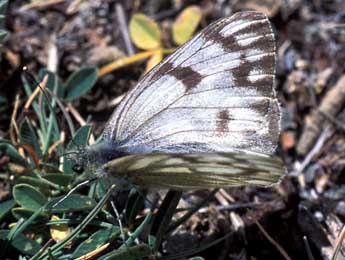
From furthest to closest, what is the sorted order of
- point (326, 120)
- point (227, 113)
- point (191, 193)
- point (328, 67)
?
point (328, 67) → point (326, 120) → point (191, 193) → point (227, 113)

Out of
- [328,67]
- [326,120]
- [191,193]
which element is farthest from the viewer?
[328,67]

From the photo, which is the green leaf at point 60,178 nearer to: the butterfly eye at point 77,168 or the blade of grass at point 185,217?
the butterfly eye at point 77,168

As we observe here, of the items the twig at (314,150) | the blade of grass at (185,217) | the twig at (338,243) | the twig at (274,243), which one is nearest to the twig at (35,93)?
the blade of grass at (185,217)

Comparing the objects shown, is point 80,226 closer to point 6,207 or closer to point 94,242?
point 94,242

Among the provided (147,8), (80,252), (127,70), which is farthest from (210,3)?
(80,252)

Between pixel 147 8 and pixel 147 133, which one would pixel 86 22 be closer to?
pixel 147 8

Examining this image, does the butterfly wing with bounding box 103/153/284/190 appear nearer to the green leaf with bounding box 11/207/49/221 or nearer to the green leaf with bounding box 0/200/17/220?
the green leaf with bounding box 11/207/49/221

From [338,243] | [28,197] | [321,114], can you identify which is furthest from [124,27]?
[338,243]
